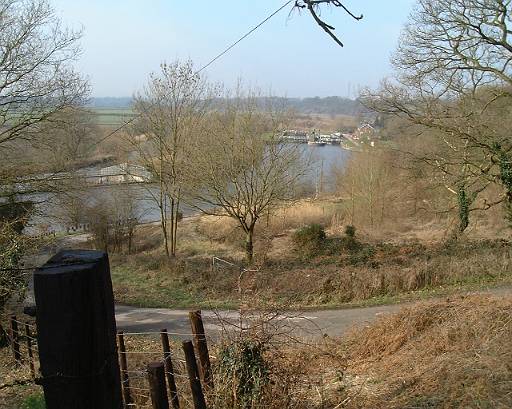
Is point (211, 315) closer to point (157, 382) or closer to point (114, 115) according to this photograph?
point (157, 382)

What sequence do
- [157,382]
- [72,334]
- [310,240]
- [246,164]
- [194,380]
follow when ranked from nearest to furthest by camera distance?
[72,334]
[157,382]
[194,380]
[246,164]
[310,240]

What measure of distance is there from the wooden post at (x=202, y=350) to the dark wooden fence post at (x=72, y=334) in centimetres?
319

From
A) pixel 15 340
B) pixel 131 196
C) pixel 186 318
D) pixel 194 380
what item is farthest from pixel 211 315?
pixel 131 196

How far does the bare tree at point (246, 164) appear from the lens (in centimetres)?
2203

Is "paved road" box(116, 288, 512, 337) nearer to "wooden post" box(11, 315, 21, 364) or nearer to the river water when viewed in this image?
"wooden post" box(11, 315, 21, 364)

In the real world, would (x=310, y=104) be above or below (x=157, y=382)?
above

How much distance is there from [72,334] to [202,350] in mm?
3417

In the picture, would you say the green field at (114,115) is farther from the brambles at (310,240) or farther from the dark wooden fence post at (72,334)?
the dark wooden fence post at (72,334)

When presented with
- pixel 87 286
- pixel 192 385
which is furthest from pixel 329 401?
pixel 87 286

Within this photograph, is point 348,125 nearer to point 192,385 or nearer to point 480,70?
point 480,70

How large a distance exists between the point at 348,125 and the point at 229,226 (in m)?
14.1

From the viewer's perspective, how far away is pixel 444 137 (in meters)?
20.1

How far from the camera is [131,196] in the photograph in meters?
27.9

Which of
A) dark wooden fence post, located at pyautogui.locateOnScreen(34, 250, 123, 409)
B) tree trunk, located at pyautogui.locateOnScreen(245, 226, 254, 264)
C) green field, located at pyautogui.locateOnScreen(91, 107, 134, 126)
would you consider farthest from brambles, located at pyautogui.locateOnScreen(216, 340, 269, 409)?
green field, located at pyautogui.locateOnScreen(91, 107, 134, 126)
